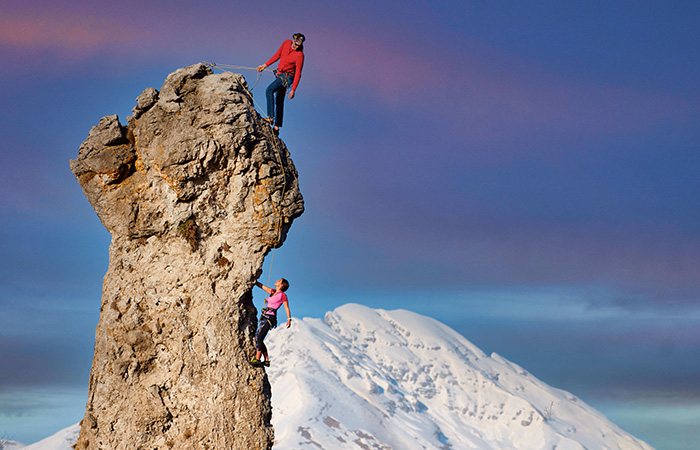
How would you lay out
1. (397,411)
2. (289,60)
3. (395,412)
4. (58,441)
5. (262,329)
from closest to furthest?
1. (262,329)
2. (289,60)
3. (58,441)
4. (395,412)
5. (397,411)

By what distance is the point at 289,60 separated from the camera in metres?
15.3

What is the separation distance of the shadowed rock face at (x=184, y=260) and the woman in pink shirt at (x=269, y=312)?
0.88 feet

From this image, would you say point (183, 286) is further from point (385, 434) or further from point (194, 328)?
point (385, 434)

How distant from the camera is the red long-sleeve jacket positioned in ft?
50.2

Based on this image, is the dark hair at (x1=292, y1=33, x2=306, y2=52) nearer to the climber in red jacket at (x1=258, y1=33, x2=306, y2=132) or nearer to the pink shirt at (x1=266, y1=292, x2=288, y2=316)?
the climber in red jacket at (x1=258, y1=33, x2=306, y2=132)

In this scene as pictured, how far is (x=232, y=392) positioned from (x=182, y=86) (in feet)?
21.2

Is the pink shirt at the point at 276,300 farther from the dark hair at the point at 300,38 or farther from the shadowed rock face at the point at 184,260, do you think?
the dark hair at the point at 300,38

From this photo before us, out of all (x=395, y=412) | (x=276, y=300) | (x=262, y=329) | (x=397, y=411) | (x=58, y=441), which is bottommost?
(x=262, y=329)

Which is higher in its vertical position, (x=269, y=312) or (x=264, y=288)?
(x=264, y=288)

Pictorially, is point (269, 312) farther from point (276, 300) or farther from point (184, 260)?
point (184, 260)

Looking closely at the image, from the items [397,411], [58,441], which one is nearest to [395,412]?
[397,411]

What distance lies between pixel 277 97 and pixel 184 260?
169 inches

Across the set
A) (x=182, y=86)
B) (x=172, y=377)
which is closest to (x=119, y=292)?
(x=172, y=377)

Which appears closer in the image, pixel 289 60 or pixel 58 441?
pixel 289 60
